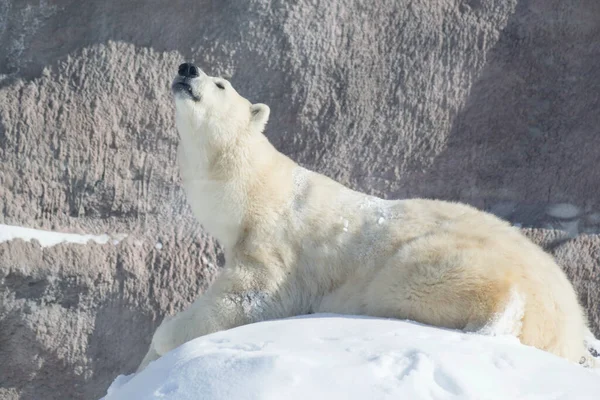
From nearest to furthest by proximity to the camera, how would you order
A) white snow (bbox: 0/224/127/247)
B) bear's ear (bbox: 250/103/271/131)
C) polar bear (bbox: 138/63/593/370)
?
polar bear (bbox: 138/63/593/370)
bear's ear (bbox: 250/103/271/131)
white snow (bbox: 0/224/127/247)

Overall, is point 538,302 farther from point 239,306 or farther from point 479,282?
point 239,306

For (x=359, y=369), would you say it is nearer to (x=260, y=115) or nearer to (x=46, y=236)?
(x=260, y=115)

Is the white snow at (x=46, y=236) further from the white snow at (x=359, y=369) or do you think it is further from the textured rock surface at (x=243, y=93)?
the white snow at (x=359, y=369)

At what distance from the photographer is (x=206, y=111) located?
4.94 metres

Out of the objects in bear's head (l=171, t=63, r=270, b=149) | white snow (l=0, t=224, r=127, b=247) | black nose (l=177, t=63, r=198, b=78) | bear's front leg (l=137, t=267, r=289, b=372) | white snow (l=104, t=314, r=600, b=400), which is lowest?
white snow (l=0, t=224, r=127, b=247)

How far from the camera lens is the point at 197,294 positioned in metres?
6.51

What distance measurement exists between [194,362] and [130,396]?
0.26 m

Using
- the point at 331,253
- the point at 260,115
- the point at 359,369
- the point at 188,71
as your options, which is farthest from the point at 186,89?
the point at 359,369

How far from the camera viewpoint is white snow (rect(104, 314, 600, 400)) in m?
3.29

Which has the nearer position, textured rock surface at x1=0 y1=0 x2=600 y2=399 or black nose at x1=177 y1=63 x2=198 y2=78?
black nose at x1=177 y1=63 x2=198 y2=78

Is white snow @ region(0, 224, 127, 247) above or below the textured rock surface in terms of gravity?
below

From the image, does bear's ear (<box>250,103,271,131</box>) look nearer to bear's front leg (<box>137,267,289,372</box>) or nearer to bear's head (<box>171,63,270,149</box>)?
bear's head (<box>171,63,270,149</box>)

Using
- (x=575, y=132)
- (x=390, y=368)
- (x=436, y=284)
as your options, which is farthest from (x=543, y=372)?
(x=575, y=132)

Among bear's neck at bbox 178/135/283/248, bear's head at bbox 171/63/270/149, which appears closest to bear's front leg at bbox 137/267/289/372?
bear's neck at bbox 178/135/283/248
